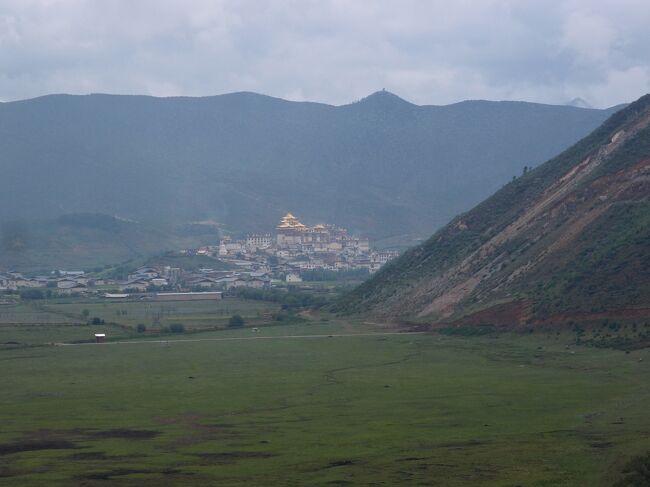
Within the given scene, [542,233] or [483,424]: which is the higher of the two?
[542,233]

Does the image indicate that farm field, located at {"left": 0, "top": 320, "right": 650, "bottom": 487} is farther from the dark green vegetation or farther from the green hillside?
the green hillside

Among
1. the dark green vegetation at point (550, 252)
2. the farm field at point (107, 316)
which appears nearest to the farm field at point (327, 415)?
the dark green vegetation at point (550, 252)

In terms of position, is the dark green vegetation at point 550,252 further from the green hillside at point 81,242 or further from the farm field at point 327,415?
the green hillside at point 81,242

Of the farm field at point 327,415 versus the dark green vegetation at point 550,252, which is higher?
the dark green vegetation at point 550,252

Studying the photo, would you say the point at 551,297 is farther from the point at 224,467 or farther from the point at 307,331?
the point at 224,467

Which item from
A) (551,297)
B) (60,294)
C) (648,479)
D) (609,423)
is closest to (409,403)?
(609,423)

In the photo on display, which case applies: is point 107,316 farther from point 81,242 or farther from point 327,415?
point 81,242
